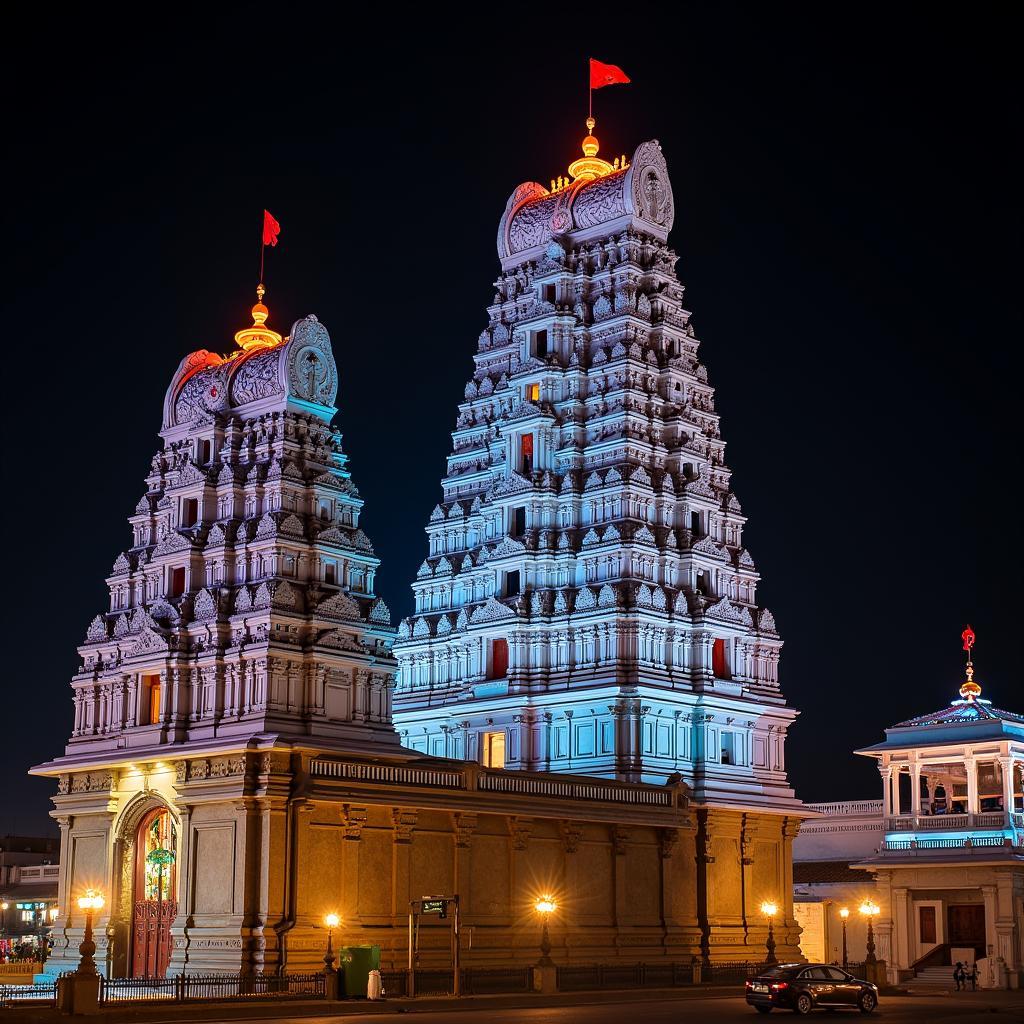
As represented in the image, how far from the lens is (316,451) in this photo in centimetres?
6250

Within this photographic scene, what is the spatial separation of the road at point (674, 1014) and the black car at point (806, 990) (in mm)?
354

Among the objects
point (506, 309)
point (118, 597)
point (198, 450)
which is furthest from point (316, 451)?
point (506, 309)

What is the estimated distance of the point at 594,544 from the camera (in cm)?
7106

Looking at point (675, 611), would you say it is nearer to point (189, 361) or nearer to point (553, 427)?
point (553, 427)

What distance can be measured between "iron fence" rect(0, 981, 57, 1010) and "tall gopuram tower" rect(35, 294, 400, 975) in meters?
3.28

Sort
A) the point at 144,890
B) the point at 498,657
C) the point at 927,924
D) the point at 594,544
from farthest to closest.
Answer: the point at 927,924 < the point at 498,657 < the point at 594,544 < the point at 144,890

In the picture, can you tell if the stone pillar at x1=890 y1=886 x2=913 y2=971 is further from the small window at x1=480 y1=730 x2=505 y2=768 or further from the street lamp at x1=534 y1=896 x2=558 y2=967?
the street lamp at x1=534 y1=896 x2=558 y2=967

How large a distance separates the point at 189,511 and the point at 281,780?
13413 mm

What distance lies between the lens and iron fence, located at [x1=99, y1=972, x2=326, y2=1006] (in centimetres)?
4638

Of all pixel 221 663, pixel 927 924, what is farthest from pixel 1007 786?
pixel 221 663

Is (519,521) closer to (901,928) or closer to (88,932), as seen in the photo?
(901,928)

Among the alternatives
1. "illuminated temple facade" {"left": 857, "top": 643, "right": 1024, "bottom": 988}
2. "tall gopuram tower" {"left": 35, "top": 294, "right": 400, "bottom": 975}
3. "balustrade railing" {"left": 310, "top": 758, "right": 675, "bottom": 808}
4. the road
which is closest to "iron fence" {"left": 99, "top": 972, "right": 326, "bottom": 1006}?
"tall gopuram tower" {"left": 35, "top": 294, "right": 400, "bottom": 975}

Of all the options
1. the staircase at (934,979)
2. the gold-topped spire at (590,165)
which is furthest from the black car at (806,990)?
the gold-topped spire at (590,165)

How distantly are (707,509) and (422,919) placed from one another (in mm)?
25127
